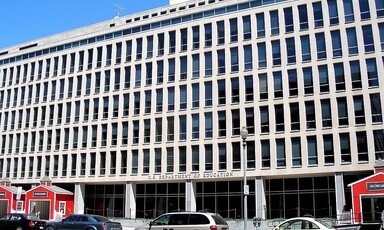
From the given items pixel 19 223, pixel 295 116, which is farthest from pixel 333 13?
pixel 19 223

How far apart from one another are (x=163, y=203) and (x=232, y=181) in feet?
29.0

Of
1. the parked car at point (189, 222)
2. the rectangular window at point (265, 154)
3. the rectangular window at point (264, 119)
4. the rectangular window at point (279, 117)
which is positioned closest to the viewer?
the parked car at point (189, 222)

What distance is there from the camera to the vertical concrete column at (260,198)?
44.4 meters

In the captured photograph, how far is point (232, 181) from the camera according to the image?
48531 millimetres

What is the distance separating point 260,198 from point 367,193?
35.5 feet

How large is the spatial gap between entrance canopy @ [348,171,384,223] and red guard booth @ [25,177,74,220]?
32.6 meters

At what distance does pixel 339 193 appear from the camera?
41375mm

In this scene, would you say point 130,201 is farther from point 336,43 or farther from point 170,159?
point 336,43

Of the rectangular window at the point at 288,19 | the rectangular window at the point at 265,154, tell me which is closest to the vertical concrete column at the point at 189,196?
the rectangular window at the point at 265,154

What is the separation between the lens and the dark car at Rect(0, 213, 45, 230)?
30.4 meters

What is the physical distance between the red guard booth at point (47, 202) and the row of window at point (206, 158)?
11.8ft

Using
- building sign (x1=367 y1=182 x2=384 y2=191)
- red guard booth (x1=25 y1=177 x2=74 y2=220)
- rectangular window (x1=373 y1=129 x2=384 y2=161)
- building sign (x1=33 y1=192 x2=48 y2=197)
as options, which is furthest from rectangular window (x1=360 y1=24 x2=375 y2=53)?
building sign (x1=33 y1=192 x2=48 y2=197)

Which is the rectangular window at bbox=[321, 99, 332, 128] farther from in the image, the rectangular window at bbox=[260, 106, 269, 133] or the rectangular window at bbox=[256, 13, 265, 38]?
the rectangular window at bbox=[256, 13, 265, 38]

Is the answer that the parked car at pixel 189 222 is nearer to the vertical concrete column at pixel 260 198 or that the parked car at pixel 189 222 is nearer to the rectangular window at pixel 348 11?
the vertical concrete column at pixel 260 198
